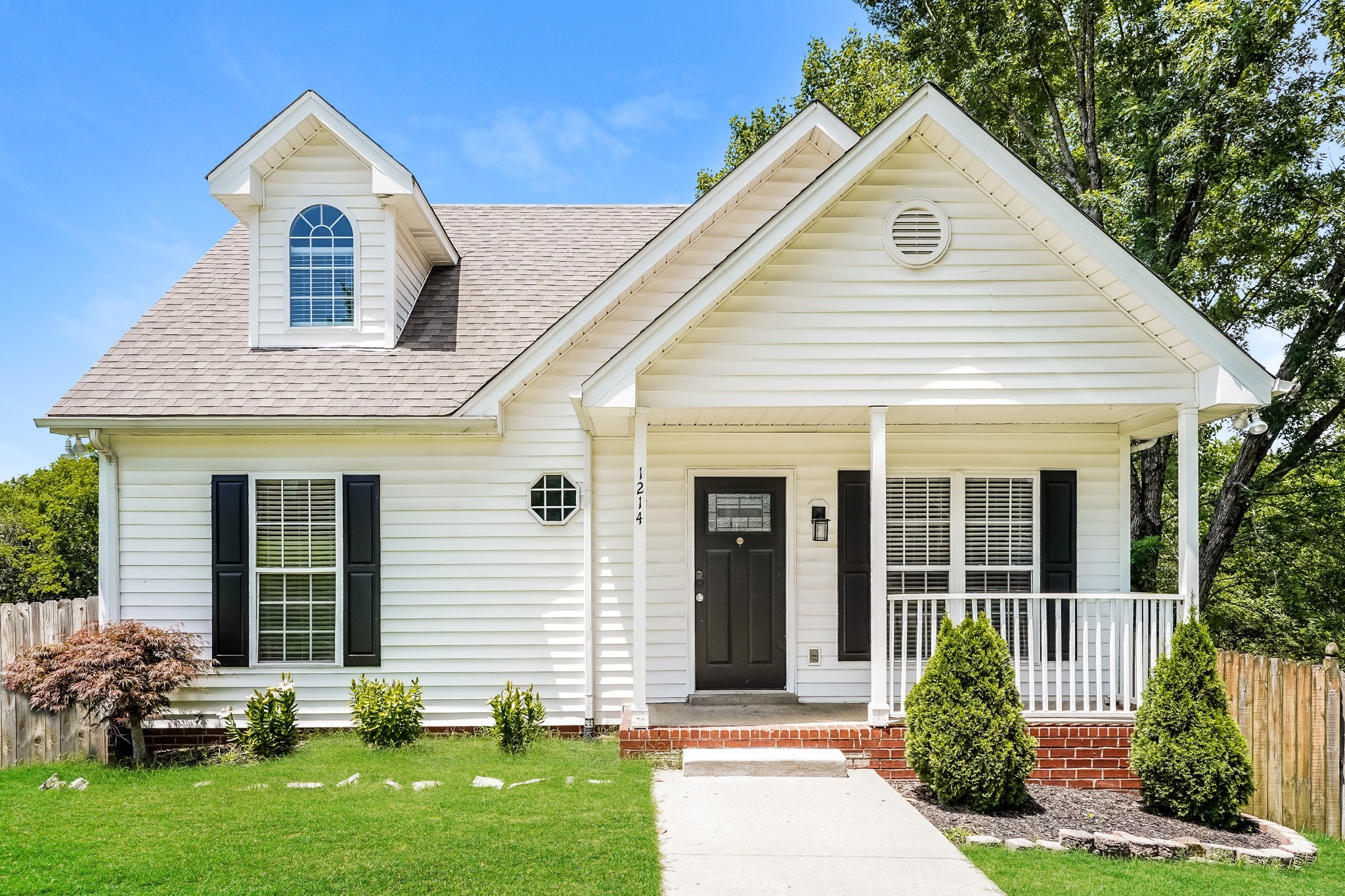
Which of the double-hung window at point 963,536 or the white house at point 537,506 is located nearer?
the white house at point 537,506

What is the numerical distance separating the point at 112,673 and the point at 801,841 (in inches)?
226

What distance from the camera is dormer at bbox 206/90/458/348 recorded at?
835 centimetres

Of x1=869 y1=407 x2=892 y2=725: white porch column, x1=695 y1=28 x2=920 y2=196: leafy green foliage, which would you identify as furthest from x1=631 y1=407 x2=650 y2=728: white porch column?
x1=695 y1=28 x2=920 y2=196: leafy green foliage

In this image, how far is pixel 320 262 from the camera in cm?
845

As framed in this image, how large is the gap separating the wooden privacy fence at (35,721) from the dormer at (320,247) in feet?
10.4

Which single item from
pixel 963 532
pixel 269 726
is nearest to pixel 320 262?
pixel 269 726

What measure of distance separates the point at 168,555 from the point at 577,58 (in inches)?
399

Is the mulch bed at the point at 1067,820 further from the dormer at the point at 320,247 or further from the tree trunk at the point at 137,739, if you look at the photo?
the dormer at the point at 320,247

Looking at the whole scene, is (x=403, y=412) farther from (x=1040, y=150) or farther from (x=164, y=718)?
(x=1040, y=150)

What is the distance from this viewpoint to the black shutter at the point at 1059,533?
7773 mm

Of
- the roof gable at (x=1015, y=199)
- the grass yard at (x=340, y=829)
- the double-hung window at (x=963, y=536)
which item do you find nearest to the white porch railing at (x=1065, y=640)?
the double-hung window at (x=963, y=536)

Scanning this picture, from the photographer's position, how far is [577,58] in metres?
13.5

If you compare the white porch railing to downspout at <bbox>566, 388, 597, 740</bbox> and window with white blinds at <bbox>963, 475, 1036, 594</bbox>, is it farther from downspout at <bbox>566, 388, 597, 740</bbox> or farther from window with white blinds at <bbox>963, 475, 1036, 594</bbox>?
downspout at <bbox>566, 388, 597, 740</bbox>

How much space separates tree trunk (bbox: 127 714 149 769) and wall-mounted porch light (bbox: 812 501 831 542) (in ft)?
20.6
